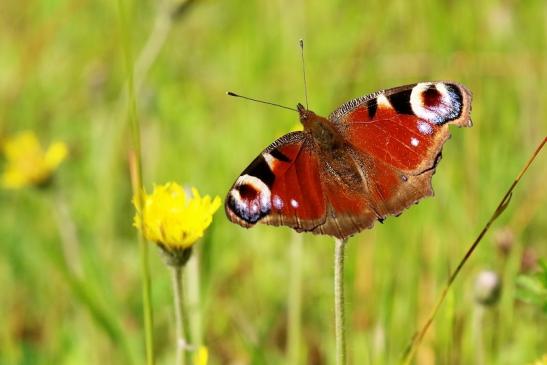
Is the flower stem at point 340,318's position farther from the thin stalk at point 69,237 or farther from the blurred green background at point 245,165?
the thin stalk at point 69,237

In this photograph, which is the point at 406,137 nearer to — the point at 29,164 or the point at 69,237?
the point at 69,237

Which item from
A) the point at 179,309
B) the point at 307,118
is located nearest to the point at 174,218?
the point at 179,309

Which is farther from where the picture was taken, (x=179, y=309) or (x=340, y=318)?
(x=179, y=309)

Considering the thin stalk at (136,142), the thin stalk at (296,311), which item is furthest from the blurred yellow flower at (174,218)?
the thin stalk at (296,311)

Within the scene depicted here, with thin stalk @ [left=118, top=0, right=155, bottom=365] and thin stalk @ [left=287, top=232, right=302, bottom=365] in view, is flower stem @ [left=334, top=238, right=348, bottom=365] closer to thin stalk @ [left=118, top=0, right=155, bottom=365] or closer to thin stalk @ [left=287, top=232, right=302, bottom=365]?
thin stalk @ [left=118, top=0, right=155, bottom=365]

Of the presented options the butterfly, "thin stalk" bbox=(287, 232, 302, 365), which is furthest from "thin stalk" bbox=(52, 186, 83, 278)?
the butterfly

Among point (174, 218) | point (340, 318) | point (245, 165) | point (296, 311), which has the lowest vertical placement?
point (296, 311)

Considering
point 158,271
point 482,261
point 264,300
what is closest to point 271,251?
point 264,300

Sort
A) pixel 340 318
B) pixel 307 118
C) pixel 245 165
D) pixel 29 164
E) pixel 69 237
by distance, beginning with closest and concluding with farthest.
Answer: pixel 340 318, pixel 307 118, pixel 69 237, pixel 29 164, pixel 245 165
